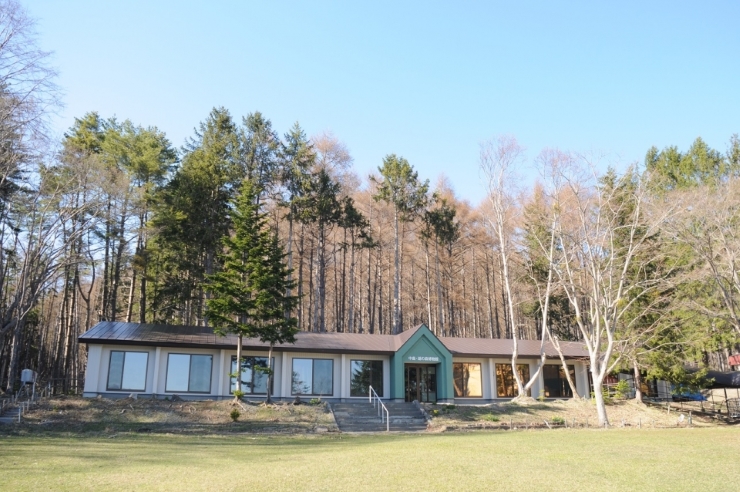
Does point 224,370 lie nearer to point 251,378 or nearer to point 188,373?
point 251,378

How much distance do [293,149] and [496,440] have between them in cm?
2148

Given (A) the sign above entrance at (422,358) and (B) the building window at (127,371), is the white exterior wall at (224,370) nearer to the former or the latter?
(B) the building window at (127,371)

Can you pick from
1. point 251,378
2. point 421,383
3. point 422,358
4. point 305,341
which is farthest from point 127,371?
point 421,383

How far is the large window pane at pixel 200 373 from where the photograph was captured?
76.2 ft

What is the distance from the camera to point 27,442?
12562mm

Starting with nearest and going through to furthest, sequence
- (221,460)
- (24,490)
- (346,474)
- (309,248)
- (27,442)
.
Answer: (24,490) → (346,474) → (221,460) → (27,442) → (309,248)

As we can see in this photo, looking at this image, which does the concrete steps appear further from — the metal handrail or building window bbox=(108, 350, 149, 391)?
building window bbox=(108, 350, 149, 391)

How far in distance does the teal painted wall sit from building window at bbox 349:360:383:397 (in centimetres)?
69

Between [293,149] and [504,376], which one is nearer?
[504,376]

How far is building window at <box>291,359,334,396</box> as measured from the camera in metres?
24.5

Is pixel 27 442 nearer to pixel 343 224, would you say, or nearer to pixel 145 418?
pixel 145 418

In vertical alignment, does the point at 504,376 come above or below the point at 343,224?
below

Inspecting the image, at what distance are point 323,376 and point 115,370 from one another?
29.9 ft

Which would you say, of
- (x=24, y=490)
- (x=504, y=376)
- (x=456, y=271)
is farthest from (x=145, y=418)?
(x=456, y=271)
